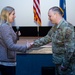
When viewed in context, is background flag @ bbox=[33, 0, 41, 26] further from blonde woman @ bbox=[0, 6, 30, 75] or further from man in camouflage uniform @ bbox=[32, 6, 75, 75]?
man in camouflage uniform @ bbox=[32, 6, 75, 75]

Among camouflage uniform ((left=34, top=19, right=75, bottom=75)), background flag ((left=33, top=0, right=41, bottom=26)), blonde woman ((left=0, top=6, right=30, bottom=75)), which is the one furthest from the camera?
background flag ((left=33, top=0, right=41, bottom=26))

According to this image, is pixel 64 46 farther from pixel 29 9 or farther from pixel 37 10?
pixel 29 9

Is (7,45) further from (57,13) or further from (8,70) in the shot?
(57,13)

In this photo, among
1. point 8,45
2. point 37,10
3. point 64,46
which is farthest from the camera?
point 37,10

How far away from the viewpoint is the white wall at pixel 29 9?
3.79 m

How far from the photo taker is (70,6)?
12.4 ft

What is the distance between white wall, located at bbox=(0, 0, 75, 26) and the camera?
3787mm

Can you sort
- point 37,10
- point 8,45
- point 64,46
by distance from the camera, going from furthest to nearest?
point 37,10 → point 8,45 → point 64,46

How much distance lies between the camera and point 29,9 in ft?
12.6

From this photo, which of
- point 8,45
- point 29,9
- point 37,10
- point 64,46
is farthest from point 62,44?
point 29,9

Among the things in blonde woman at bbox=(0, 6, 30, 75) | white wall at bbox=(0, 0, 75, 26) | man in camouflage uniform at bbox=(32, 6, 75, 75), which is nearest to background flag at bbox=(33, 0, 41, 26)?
white wall at bbox=(0, 0, 75, 26)

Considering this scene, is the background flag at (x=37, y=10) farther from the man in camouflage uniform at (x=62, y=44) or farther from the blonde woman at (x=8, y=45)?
the man in camouflage uniform at (x=62, y=44)

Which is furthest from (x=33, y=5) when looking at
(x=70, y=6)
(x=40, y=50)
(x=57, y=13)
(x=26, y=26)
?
(x=57, y=13)

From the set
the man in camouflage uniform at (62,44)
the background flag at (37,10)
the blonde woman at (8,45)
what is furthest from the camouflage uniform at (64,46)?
the background flag at (37,10)
